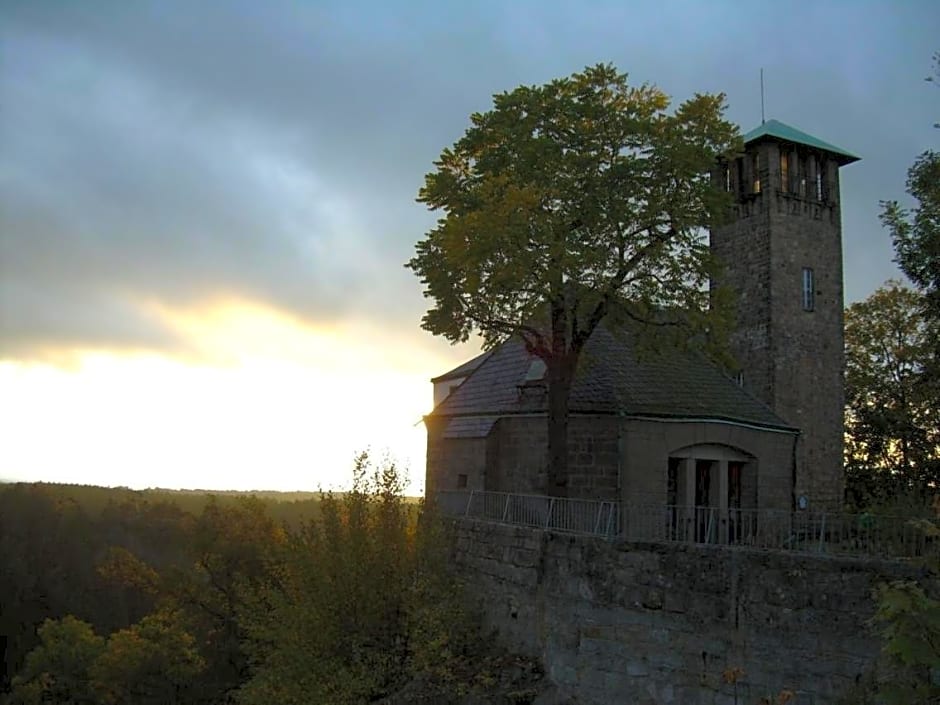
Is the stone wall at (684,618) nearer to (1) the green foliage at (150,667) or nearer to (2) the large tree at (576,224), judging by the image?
(2) the large tree at (576,224)

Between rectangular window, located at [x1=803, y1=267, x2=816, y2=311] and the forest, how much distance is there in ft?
57.3

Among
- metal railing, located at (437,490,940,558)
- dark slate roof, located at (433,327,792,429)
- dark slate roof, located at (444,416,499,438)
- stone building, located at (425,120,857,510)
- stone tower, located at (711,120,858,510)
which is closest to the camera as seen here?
metal railing, located at (437,490,940,558)

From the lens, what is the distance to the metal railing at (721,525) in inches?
452

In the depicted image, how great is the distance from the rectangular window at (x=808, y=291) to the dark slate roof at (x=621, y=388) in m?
7.07

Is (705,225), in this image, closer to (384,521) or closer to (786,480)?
(786,480)

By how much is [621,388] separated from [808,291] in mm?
12766

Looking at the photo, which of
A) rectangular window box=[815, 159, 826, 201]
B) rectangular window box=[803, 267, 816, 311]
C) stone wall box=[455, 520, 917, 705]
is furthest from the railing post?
rectangular window box=[815, 159, 826, 201]

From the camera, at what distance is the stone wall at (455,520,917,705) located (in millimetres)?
11266

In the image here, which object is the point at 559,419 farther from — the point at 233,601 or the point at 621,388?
the point at 233,601

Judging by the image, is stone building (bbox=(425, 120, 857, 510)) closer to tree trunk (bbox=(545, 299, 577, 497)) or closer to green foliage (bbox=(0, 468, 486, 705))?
tree trunk (bbox=(545, 299, 577, 497))

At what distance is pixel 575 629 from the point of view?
15.4 m

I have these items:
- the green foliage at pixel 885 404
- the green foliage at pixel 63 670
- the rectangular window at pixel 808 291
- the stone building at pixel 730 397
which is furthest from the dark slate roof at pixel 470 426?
the green foliage at pixel 63 670

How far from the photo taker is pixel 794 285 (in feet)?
102

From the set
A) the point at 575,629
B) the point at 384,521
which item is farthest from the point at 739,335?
the point at 575,629
